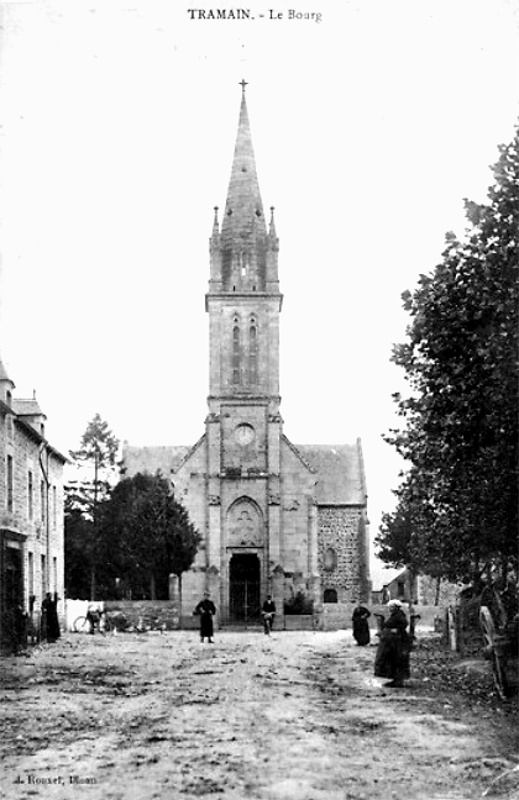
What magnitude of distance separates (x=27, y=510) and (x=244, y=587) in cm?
2279

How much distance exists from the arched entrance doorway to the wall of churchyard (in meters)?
10.7

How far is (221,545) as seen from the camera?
159ft

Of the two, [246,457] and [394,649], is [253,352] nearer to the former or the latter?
[246,457]

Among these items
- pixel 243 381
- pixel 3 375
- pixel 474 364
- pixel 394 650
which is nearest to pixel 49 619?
pixel 3 375

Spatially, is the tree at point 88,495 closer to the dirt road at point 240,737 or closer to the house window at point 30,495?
the house window at point 30,495

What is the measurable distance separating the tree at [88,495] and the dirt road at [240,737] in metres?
37.7

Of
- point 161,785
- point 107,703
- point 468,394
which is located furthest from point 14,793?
point 468,394

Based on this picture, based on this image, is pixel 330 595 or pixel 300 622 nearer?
pixel 300 622

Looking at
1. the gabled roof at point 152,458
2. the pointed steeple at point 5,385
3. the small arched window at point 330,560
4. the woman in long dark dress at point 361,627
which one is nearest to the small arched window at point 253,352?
the gabled roof at point 152,458

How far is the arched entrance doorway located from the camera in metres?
48.3

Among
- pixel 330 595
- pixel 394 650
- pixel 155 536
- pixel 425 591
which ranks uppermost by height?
pixel 155 536

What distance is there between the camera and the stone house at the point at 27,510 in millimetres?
23938

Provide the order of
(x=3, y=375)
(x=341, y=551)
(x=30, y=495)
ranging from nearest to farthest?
(x=3, y=375) < (x=30, y=495) < (x=341, y=551)

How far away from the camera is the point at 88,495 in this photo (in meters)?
61.9
